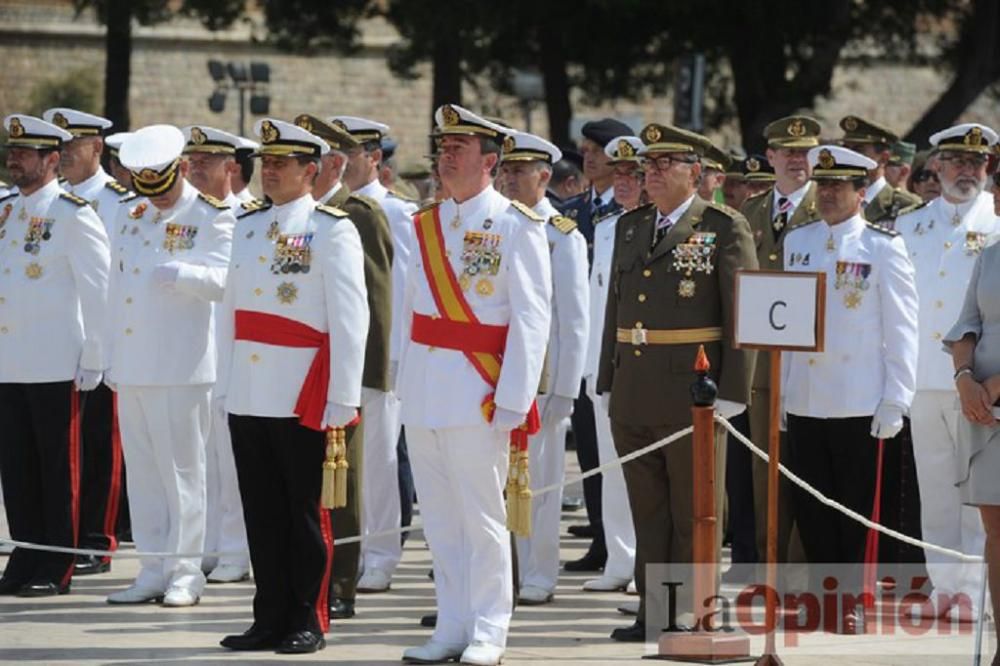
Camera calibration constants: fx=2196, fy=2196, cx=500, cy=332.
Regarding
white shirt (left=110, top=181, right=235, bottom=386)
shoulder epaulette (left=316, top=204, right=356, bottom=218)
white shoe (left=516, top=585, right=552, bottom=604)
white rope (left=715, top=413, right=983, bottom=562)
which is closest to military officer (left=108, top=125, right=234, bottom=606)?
white shirt (left=110, top=181, right=235, bottom=386)

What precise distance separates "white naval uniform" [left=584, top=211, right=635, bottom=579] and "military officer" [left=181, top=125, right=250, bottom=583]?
192cm

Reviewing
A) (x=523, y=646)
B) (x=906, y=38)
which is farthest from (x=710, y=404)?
(x=906, y=38)

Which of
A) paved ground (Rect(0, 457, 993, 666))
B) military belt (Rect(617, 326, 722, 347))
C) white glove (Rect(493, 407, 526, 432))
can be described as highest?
military belt (Rect(617, 326, 722, 347))

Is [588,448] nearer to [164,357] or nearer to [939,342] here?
[939,342]

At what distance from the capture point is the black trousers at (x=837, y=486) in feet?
33.5

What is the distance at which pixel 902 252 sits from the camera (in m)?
10.2

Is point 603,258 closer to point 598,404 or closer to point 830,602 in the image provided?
point 598,404

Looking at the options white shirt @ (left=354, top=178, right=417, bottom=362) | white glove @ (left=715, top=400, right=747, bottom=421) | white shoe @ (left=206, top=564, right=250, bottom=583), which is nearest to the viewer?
white glove @ (left=715, top=400, right=747, bottom=421)

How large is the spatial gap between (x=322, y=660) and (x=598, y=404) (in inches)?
108

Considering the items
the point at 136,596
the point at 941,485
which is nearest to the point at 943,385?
the point at 941,485

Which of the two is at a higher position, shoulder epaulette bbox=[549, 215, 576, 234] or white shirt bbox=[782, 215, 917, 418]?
shoulder epaulette bbox=[549, 215, 576, 234]

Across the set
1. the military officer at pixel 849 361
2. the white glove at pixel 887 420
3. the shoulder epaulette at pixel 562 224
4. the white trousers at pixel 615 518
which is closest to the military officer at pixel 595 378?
the white trousers at pixel 615 518

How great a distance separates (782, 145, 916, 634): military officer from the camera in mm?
10180

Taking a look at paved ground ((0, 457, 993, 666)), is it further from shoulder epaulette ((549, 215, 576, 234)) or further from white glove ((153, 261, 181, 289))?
shoulder epaulette ((549, 215, 576, 234))
